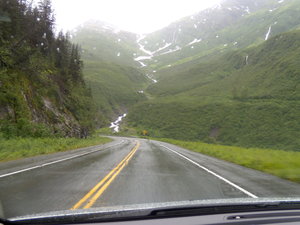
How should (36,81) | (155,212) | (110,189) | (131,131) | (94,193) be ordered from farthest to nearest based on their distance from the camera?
(131,131), (36,81), (110,189), (94,193), (155,212)

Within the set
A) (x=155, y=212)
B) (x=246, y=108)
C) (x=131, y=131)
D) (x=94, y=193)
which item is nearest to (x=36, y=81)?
(x=94, y=193)

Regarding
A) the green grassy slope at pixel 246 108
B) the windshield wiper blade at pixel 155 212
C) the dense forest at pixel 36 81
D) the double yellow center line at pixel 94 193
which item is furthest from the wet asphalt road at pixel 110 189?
the green grassy slope at pixel 246 108

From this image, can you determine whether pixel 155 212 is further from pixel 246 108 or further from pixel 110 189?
pixel 246 108

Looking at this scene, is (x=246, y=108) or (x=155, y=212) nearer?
(x=155, y=212)

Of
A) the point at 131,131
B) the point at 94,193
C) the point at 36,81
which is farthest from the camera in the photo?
the point at 131,131

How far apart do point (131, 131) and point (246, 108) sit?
35.2 meters

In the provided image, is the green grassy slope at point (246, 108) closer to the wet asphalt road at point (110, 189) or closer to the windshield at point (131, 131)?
the windshield at point (131, 131)

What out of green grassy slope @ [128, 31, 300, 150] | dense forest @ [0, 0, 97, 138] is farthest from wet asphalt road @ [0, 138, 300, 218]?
green grassy slope @ [128, 31, 300, 150]

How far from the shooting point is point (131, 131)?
8756cm

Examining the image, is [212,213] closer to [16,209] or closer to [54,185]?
[16,209]

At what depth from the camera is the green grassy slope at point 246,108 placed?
70.6m

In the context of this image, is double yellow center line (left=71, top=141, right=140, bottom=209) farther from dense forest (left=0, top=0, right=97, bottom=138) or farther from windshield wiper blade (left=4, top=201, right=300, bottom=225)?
dense forest (left=0, top=0, right=97, bottom=138)

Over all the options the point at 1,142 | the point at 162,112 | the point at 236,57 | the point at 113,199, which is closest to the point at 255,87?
the point at 162,112

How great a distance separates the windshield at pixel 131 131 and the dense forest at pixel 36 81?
15cm
